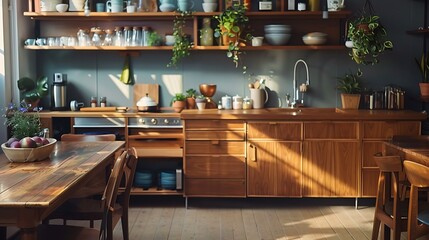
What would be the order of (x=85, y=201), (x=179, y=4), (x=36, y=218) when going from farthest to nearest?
(x=179, y=4)
(x=85, y=201)
(x=36, y=218)

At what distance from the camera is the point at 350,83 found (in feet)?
19.0

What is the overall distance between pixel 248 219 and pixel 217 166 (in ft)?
1.96

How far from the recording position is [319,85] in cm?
592

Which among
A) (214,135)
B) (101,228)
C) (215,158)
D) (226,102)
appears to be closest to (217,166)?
(215,158)

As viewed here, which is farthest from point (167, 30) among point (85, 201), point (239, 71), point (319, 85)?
point (85, 201)

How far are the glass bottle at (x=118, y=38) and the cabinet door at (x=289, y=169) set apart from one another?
1877 millimetres

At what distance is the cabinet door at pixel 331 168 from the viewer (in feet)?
17.4

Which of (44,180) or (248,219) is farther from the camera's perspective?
(248,219)

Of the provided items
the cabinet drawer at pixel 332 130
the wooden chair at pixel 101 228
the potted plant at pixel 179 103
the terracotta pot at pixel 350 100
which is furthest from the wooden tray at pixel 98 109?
the wooden chair at pixel 101 228

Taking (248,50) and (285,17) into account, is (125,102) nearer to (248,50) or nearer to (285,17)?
(248,50)

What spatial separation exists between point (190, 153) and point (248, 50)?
4.24 feet

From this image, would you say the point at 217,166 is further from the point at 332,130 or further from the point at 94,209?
the point at 94,209

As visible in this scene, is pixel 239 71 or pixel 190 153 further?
pixel 239 71

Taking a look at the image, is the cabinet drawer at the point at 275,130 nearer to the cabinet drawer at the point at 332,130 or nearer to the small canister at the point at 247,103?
the cabinet drawer at the point at 332,130
